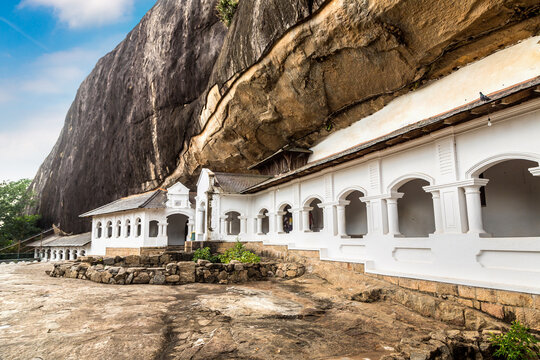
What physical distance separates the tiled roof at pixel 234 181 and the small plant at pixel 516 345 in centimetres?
1502

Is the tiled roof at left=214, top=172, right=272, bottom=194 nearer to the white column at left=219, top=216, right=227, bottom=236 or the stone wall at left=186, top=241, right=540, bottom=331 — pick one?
the white column at left=219, top=216, right=227, bottom=236

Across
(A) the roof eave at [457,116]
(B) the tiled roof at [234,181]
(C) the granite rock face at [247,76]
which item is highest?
(C) the granite rock face at [247,76]

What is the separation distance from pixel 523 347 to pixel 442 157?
418 centimetres

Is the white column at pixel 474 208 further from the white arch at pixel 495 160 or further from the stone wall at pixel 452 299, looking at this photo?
the stone wall at pixel 452 299

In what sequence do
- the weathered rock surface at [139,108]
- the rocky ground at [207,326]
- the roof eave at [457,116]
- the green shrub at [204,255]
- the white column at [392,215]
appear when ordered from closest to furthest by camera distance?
the rocky ground at [207,326] < the roof eave at [457,116] < the white column at [392,215] < the green shrub at [204,255] < the weathered rock surface at [139,108]

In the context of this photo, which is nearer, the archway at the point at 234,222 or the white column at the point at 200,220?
the white column at the point at 200,220

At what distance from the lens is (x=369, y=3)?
10961mm

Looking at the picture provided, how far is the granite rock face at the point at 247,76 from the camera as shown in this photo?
36.2ft

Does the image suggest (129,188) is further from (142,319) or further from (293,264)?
(142,319)

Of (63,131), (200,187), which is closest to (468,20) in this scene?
(200,187)

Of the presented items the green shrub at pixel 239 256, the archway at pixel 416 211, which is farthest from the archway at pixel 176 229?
the archway at pixel 416 211

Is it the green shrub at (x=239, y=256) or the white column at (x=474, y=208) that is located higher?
the white column at (x=474, y=208)

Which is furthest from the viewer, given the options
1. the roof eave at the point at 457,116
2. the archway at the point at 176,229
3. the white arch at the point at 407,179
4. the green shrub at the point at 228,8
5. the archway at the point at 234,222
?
the archway at the point at 176,229

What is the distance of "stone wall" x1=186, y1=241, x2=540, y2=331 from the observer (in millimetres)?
5613
